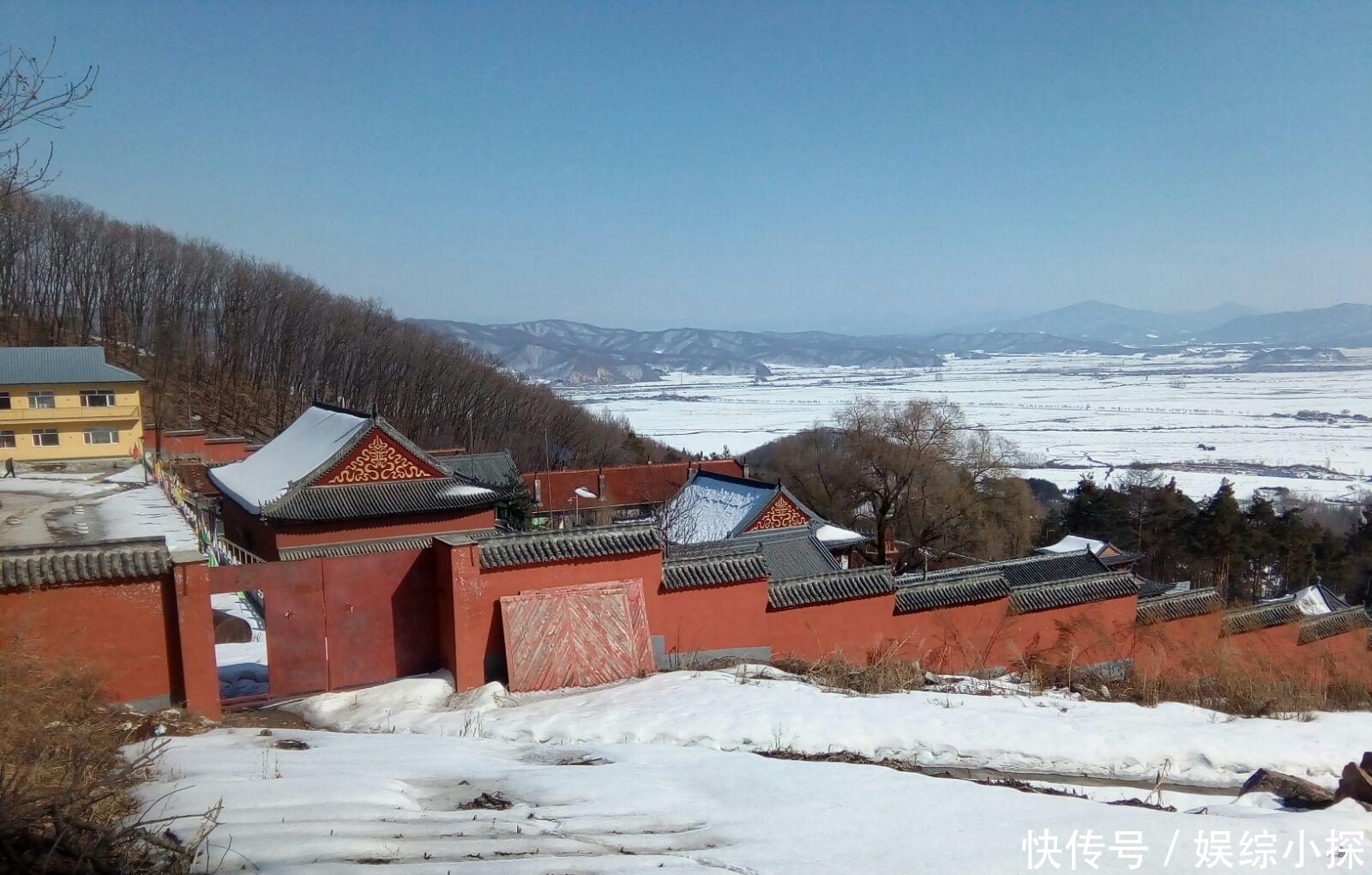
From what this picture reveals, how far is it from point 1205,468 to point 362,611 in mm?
50383

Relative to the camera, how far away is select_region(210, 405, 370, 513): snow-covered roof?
636 inches

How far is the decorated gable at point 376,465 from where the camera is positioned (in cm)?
1563

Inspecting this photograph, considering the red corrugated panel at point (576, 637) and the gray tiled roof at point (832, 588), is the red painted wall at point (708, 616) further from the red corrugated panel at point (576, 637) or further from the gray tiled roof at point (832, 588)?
the red corrugated panel at point (576, 637)

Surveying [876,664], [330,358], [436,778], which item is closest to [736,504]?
[876,664]

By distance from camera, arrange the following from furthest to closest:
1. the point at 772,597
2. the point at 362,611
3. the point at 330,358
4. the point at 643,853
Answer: the point at 330,358 → the point at 772,597 → the point at 362,611 → the point at 643,853

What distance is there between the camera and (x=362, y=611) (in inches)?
326

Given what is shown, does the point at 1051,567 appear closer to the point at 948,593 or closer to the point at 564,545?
the point at 948,593

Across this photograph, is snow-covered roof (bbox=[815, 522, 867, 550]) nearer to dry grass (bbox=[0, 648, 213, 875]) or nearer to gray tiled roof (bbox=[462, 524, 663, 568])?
gray tiled roof (bbox=[462, 524, 663, 568])

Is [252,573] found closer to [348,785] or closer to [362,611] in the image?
[362,611]

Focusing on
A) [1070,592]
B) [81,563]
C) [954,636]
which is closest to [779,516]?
[1070,592]

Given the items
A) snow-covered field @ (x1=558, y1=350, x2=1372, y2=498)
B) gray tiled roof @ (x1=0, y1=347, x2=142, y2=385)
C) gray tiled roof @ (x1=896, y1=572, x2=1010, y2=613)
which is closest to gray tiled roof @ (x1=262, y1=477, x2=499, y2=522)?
gray tiled roof @ (x1=896, y1=572, x2=1010, y2=613)

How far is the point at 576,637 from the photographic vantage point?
8.29 meters

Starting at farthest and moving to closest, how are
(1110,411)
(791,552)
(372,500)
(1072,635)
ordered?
(1110,411), (791,552), (372,500), (1072,635)

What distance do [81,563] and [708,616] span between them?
5.69 metres
